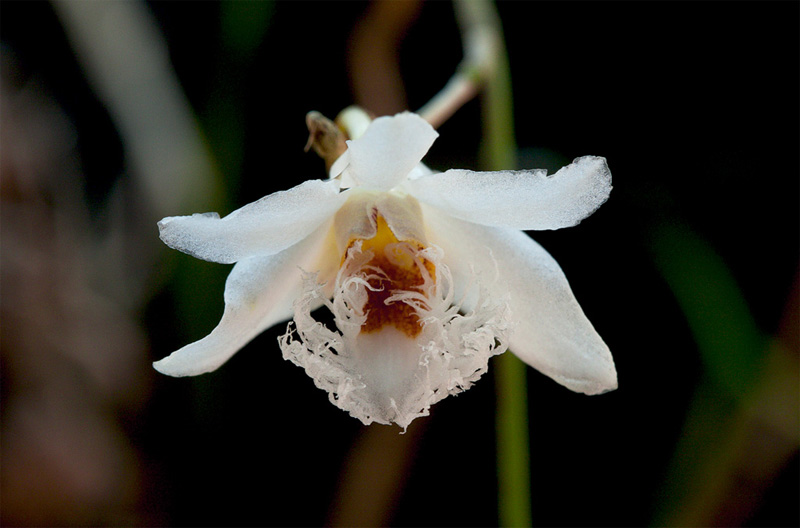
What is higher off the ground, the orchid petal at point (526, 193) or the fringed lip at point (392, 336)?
the orchid petal at point (526, 193)

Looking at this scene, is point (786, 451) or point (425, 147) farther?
point (786, 451)

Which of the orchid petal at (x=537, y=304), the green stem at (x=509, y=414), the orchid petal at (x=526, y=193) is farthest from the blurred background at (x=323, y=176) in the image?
the orchid petal at (x=526, y=193)

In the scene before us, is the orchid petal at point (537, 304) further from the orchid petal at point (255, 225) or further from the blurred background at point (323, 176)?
the blurred background at point (323, 176)

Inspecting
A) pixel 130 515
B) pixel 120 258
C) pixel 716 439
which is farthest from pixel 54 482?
pixel 716 439

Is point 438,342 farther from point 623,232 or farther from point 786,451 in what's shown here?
point 786,451

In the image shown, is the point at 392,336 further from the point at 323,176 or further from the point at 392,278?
the point at 323,176

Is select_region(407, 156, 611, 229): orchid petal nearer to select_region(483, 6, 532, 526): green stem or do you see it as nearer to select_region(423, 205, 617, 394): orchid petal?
select_region(423, 205, 617, 394): orchid petal
